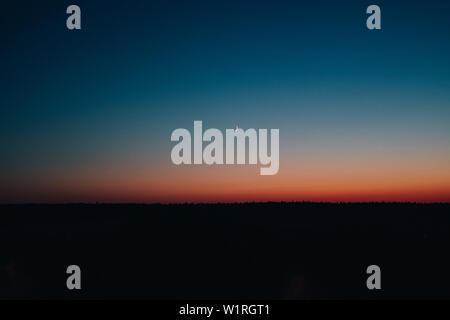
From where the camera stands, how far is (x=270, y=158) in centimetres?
1246
